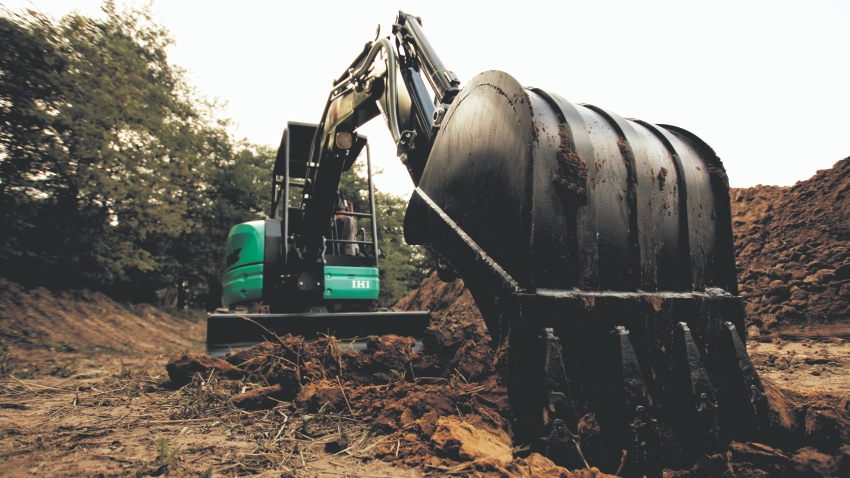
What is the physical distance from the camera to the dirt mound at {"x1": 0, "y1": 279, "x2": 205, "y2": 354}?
8438 mm

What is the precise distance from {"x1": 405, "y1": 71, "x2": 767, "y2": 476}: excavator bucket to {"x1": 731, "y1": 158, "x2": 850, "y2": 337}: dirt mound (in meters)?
6.06

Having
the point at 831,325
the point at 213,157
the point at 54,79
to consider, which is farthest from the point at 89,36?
the point at 831,325

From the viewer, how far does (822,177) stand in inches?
345

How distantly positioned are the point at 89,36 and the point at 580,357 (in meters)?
13.1

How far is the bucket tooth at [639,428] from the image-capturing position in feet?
5.07

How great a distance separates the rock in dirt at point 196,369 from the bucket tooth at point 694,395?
121 inches

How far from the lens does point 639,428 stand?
5.07 ft

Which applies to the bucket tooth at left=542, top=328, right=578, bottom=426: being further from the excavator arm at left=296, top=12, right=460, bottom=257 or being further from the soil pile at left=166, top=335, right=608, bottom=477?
the excavator arm at left=296, top=12, right=460, bottom=257

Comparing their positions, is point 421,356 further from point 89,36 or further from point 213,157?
point 213,157

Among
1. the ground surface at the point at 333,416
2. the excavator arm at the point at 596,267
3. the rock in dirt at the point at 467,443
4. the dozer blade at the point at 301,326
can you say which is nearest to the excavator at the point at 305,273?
the dozer blade at the point at 301,326

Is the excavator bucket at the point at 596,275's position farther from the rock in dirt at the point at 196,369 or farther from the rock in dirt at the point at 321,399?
the rock in dirt at the point at 196,369

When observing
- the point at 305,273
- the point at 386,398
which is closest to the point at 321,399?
the point at 386,398

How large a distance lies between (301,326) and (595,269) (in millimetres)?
4030

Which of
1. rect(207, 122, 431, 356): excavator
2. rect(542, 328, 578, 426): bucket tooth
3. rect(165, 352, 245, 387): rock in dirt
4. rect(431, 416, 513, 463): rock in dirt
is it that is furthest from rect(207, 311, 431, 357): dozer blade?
rect(542, 328, 578, 426): bucket tooth
